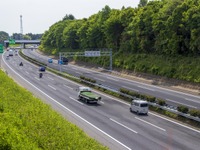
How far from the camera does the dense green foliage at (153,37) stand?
58.2 meters

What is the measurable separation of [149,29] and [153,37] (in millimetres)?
2531

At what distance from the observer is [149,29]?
72.1m

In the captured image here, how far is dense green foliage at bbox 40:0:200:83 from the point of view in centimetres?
5816

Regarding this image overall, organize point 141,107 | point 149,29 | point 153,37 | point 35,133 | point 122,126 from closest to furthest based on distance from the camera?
point 35,133 < point 122,126 < point 141,107 < point 149,29 < point 153,37

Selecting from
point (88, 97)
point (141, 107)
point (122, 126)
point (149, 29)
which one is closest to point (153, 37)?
point (149, 29)

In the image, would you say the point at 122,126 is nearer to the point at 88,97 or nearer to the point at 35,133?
the point at 88,97

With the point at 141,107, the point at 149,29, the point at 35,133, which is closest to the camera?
the point at 35,133

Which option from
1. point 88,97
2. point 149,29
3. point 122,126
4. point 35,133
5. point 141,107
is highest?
point 149,29

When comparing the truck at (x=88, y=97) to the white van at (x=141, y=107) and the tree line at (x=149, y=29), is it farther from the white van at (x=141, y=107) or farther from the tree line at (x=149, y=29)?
the tree line at (x=149, y=29)

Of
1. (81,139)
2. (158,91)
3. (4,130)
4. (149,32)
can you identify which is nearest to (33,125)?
(81,139)

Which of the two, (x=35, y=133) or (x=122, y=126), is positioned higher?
(x=35, y=133)

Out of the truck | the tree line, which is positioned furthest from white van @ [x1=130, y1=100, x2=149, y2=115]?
the tree line

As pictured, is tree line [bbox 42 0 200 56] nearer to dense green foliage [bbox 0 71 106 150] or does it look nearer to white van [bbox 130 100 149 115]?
white van [bbox 130 100 149 115]

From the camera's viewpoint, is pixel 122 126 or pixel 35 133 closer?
pixel 35 133
